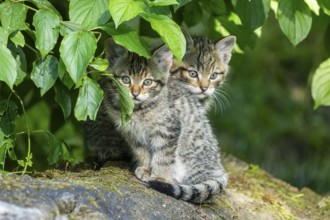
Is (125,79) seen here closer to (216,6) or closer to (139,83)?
(139,83)

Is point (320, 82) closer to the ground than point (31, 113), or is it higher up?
higher up

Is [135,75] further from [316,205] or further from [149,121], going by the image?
[316,205]

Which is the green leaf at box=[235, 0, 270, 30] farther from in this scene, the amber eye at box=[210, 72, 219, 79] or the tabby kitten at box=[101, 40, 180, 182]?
the amber eye at box=[210, 72, 219, 79]

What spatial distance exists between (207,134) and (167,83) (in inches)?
17.4

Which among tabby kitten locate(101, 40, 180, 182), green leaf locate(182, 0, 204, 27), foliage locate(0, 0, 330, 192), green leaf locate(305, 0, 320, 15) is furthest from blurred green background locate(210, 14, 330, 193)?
foliage locate(0, 0, 330, 192)

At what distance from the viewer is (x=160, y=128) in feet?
15.9

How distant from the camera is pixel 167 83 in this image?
512 centimetres

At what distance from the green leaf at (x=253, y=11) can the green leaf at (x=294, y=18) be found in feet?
0.88

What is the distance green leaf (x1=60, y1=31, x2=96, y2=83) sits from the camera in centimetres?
377

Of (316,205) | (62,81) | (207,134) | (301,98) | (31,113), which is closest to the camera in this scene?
(62,81)

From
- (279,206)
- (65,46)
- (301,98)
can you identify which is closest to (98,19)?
(65,46)

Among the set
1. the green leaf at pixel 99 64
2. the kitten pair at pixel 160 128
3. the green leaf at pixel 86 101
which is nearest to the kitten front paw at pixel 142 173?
the kitten pair at pixel 160 128

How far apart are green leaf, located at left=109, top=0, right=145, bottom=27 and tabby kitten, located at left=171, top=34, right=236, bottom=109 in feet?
5.83

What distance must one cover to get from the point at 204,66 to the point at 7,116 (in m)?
1.79
